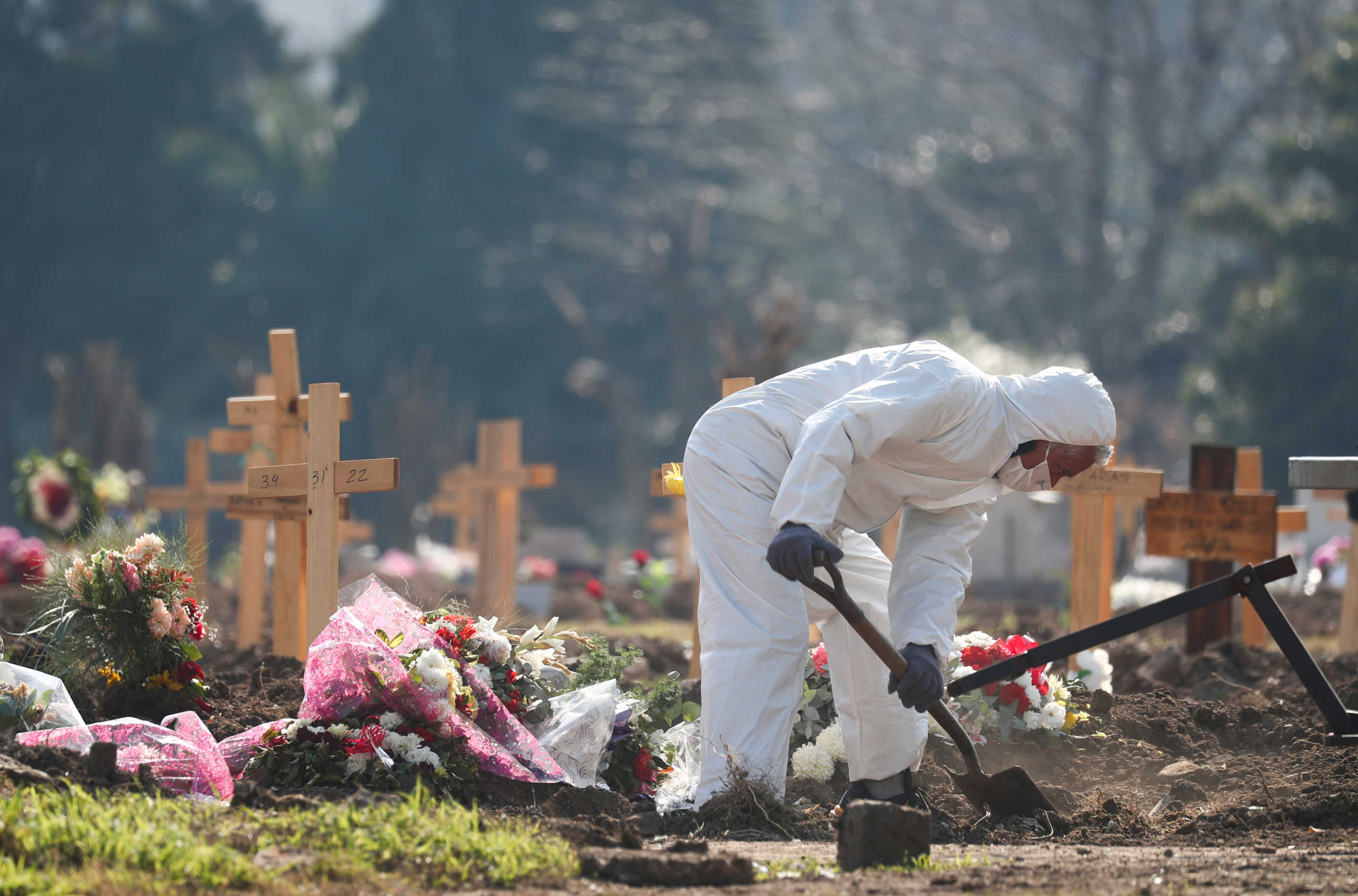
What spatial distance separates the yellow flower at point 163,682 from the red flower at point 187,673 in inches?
0.8

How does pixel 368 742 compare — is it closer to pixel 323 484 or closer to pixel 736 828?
pixel 736 828

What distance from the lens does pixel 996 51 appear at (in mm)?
36500

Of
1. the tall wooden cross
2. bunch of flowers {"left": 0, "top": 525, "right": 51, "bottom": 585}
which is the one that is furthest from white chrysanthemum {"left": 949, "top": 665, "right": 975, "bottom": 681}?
bunch of flowers {"left": 0, "top": 525, "right": 51, "bottom": 585}

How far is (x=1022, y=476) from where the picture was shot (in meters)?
4.99

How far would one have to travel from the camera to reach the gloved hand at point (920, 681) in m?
4.57

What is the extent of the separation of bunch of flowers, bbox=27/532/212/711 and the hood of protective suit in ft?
10.7

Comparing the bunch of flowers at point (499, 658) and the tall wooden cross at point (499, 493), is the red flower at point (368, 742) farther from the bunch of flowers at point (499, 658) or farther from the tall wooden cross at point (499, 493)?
the tall wooden cross at point (499, 493)

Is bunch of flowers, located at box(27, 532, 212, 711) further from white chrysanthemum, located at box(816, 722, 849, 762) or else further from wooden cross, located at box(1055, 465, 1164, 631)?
wooden cross, located at box(1055, 465, 1164, 631)

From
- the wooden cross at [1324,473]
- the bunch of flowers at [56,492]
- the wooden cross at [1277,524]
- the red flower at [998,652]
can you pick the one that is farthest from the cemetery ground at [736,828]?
the bunch of flowers at [56,492]

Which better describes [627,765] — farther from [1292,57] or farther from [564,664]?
[1292,57]

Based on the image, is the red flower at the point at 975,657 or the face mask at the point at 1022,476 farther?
the red flower at the point at 975,657

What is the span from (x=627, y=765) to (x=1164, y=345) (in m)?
29.9

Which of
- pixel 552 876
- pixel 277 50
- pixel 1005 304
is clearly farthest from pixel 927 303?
pixel 552 876

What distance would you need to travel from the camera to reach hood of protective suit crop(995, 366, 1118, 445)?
15.7 ft
